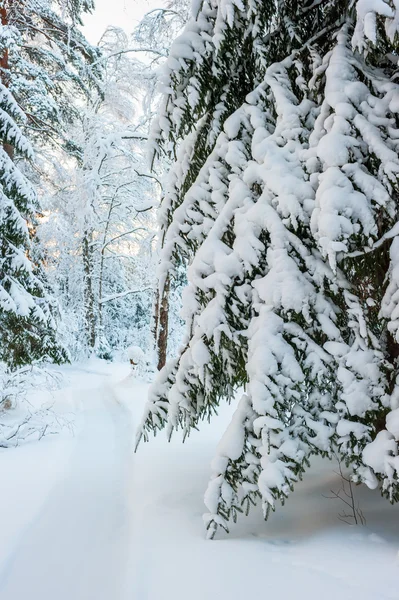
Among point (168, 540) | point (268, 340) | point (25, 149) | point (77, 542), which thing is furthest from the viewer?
point (25, 149)

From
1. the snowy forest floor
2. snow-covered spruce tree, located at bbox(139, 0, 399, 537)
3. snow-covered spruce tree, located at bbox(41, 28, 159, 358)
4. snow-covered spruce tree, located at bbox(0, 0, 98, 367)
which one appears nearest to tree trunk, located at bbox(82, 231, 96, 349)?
snow-covered spruce tree, located at bbox(41, 28, 159, 358)

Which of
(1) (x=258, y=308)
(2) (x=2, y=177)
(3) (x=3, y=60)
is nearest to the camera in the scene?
(1) (x=258, y=308)

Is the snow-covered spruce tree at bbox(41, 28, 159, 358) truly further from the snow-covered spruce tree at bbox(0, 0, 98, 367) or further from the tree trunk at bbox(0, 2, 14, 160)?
the tree trunk at bbox(0, 2, 14, 160)

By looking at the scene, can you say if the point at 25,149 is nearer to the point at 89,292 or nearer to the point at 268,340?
the point at 268,340

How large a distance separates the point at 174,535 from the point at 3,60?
7.49 m

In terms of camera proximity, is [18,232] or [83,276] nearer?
[18,232]

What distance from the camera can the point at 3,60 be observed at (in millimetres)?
6652

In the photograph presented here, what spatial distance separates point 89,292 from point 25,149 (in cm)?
1197

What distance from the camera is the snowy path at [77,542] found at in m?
2.22

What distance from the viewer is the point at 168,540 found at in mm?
2461

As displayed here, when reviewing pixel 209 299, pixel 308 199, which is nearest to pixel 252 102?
pixel 308 199

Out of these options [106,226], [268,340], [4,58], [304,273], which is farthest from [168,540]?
[106,226]

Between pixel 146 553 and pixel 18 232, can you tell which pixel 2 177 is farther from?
pixel 146 553

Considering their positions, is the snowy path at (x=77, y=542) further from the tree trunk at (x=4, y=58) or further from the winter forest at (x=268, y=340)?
the tree trunk at (x=4, y=58)
